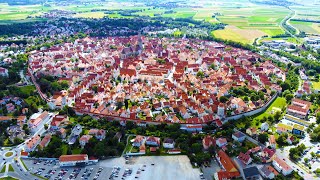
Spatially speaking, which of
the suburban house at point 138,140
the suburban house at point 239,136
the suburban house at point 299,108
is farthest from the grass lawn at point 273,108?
the suburban house at point 138,140

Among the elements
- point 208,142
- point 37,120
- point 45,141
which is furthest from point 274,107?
point 37,120

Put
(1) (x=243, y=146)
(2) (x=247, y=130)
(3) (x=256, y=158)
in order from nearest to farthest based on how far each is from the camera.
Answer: (3) (x=256, y=158) → (1) (x=243, y=146) → (2) (x=247, y=130)

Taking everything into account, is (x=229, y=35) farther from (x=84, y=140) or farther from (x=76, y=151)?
(x=76, y=151)

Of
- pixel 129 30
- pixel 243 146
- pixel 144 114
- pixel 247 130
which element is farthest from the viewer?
pixel 129 30

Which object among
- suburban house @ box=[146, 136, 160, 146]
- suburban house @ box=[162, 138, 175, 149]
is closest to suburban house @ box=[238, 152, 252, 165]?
suburban house @ box=[162, 138, 175, 149]

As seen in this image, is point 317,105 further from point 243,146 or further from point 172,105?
point 172,105

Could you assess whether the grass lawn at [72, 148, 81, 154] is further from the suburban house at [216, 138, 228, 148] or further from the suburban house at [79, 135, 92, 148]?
the suburban house at [216, 138, 228, 148]

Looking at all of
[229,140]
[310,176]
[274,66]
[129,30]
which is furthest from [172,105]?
[129,30]
